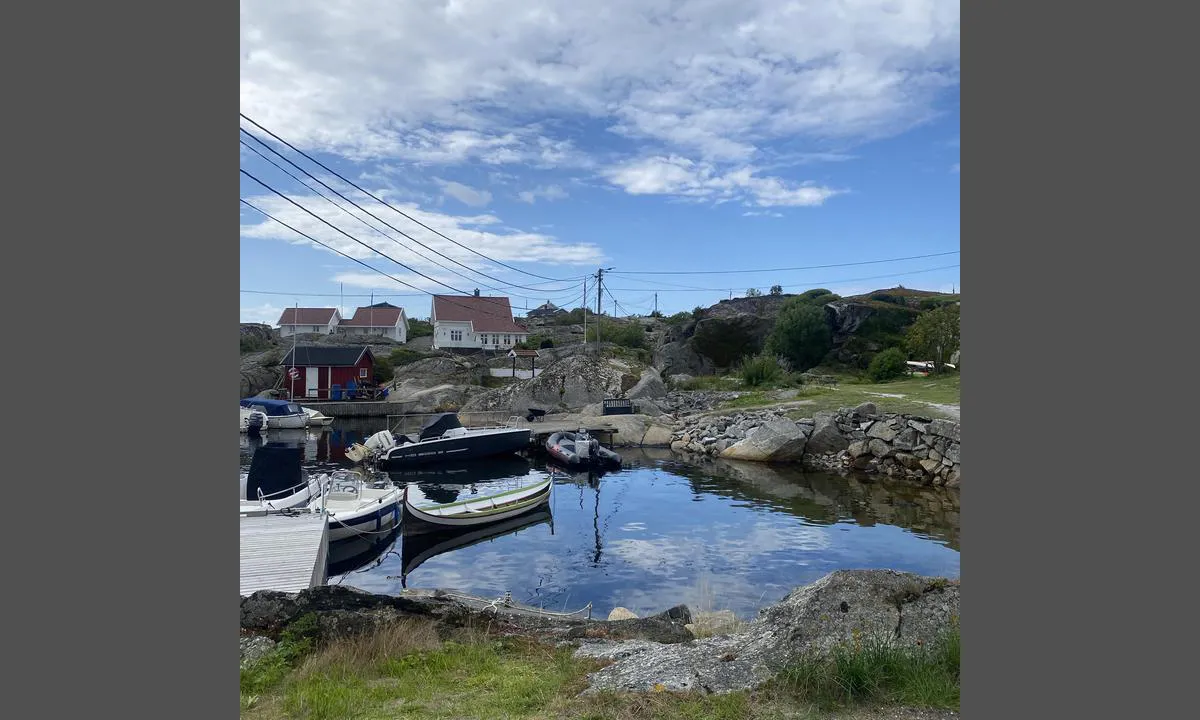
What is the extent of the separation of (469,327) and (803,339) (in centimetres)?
4041

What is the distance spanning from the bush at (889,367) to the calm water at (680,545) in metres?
21.9

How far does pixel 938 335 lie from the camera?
47688mm

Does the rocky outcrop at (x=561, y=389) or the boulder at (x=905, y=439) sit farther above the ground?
the rocky outcrop at (x=561, y=389)

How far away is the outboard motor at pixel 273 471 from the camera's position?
69.8 ft

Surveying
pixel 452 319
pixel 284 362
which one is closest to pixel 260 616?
pixel 284 362

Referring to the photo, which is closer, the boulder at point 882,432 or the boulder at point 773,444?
the boulder at point 882,432

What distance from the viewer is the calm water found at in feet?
59.6

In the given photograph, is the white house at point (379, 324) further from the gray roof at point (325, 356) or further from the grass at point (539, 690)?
the grass at point (539, 690)

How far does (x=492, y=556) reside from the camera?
2161cm

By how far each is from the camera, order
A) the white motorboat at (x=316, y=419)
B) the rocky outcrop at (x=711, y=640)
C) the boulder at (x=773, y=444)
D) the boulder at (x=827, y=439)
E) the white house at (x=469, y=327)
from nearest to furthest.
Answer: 1. the rocky outcrop at (x=711, y=640)
2. the boulder at (x=827, y=439)
3. the boulder at (x=773, y=444)
4. the white motorboat at (x=316, y=419)
5. the white house at (x=469, y=327)

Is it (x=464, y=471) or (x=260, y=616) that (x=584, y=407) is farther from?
(x=260, y=616)

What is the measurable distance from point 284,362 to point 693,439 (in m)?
38.5

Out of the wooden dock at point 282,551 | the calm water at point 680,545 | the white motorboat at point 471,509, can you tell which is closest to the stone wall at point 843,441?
the calm water at point 680,545

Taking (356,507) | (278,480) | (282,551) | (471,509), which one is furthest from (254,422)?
(282,551)
